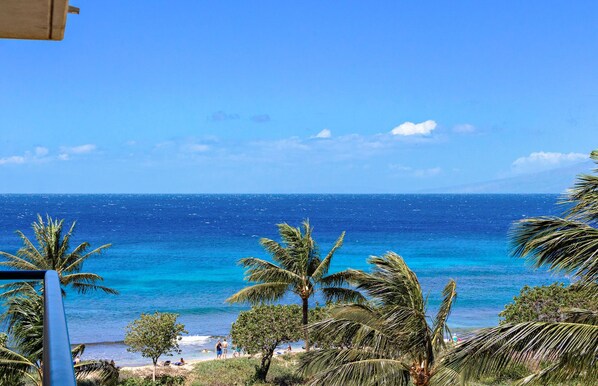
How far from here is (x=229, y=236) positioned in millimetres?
97375

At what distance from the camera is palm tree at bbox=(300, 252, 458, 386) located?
1126 centimetres

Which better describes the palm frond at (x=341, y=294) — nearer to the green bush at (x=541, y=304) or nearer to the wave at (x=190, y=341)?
the green bush at (x=541, y=304)

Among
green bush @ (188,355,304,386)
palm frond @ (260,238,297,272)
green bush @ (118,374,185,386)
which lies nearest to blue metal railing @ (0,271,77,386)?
palm frond @ (260,238,297,272)

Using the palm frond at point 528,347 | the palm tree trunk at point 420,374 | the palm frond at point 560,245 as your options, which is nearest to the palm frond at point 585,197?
the palm frond at point 560,245

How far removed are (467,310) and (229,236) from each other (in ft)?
185

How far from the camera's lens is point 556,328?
712 centimetres

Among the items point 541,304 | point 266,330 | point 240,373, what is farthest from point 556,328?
point 240,373

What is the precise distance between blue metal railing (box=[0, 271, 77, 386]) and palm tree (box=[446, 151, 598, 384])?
5858 millimetres

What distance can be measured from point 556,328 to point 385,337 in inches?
200

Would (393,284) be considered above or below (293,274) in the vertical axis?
above

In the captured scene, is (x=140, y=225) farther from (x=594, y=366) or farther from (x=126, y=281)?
(x=594, y=366)

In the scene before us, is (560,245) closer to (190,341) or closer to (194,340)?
(190,341)

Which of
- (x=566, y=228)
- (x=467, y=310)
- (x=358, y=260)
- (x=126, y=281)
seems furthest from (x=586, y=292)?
(x=358, y=260)

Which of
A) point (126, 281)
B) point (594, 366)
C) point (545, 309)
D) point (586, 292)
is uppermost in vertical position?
point (586, 292)
